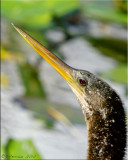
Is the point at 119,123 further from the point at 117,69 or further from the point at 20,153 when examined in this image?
the point at 117,69

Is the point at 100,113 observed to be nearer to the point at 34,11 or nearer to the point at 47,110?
the point at 47,110

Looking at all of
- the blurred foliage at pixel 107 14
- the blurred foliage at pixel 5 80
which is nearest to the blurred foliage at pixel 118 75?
the blurred foliage at pixel 107 14

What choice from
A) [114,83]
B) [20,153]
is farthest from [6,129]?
[114,83]

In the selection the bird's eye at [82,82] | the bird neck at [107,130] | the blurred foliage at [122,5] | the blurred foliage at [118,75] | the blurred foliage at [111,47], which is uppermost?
the blurred foliage at [122,5]

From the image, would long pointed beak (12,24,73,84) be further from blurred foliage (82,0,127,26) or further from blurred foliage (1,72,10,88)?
blurred foliage (82,0,127,26)

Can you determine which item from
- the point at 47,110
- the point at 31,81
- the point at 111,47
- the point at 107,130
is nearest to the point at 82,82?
the point at 107,130

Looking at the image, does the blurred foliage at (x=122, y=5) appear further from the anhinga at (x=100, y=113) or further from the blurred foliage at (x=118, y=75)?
the anhinga at (x=100, y=113)

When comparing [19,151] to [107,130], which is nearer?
[107,130]
